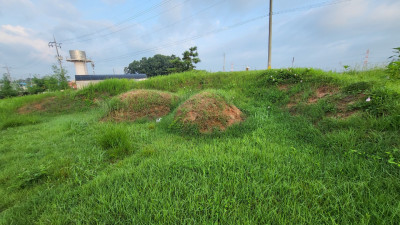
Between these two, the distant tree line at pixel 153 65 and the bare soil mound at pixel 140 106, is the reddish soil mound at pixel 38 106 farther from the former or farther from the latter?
the distant tree line at pixel 153 65

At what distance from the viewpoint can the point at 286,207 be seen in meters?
1.41

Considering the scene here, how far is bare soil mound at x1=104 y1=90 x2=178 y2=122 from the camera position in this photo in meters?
5.02

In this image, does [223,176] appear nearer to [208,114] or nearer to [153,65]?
[208,114]

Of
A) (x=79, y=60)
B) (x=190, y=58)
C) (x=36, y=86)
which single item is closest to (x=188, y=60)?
(x=190, y=58)

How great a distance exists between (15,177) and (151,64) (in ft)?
150

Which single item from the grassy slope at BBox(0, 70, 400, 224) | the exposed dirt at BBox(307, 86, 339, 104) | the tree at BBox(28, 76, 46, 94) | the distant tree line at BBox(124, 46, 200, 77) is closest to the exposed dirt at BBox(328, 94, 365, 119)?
the grassy slope at BBox(0, 70, 400, 224)

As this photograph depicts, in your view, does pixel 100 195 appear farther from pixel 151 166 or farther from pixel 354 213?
pixel 354 213

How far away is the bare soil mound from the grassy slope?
1.59 meters

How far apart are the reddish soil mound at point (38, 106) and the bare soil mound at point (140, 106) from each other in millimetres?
5647

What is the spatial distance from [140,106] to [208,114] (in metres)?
2.68

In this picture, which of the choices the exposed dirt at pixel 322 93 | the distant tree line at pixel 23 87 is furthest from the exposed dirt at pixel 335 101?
the distant tree line at pixel 23 87

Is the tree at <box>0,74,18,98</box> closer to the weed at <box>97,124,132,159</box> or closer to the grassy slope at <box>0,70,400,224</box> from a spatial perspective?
the grassy slope at <box>0,70,400,224</box>

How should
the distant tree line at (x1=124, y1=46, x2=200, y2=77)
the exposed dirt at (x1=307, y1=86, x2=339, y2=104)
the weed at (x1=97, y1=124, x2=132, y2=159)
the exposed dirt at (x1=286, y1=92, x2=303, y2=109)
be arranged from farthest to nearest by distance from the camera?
the distant tree line at (x1=124, y1=46, x2=200, y2=77) < the exposed dirt at (x1=286, y1=92, x2=303, y2=109) < the exposed dirt at (x1=307, y1=86, x2=339, y2=104) < the weed at (x1=97, y1=124, x2=132, y2=159)

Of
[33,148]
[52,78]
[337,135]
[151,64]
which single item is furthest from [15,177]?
[151,64]
